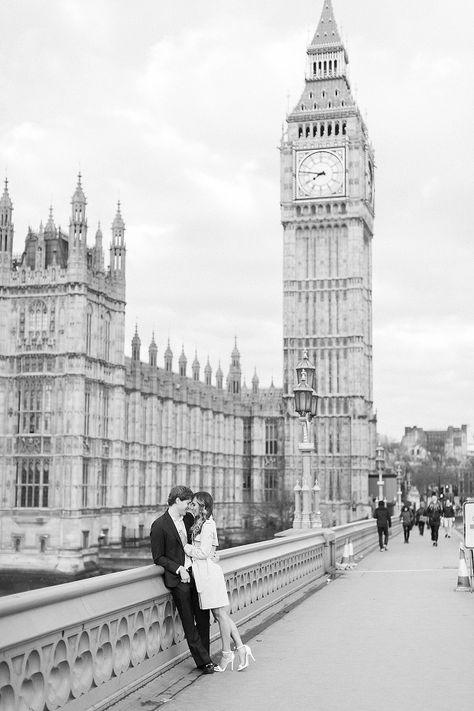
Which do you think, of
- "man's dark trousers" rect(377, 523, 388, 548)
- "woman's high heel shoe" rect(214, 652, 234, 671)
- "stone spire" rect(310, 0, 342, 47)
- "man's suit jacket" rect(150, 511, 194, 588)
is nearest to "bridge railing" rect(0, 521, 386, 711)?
"man's suit jacket" rect(150, 511, 194, 588)

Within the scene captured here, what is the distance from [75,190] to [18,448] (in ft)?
52.0

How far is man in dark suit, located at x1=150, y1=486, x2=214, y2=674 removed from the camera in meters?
9.17

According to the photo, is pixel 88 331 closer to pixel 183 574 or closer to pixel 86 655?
pixel 183 574

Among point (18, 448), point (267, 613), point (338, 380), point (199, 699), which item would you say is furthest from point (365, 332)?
point (199, 699)

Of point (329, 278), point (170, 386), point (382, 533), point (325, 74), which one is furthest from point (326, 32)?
point (382, 533)

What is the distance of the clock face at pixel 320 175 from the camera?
90000mm

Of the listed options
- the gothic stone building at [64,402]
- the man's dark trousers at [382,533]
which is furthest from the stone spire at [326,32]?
the man's dark trousers at [382,533]

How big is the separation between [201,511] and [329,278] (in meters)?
82.1

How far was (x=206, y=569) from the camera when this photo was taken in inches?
367

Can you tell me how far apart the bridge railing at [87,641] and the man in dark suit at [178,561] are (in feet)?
0.48

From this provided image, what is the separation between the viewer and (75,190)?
5891cm

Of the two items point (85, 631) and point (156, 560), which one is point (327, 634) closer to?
point (156, 560)

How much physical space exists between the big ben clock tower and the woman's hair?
79097 mm

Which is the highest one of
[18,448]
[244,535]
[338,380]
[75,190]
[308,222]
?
[308,222]
